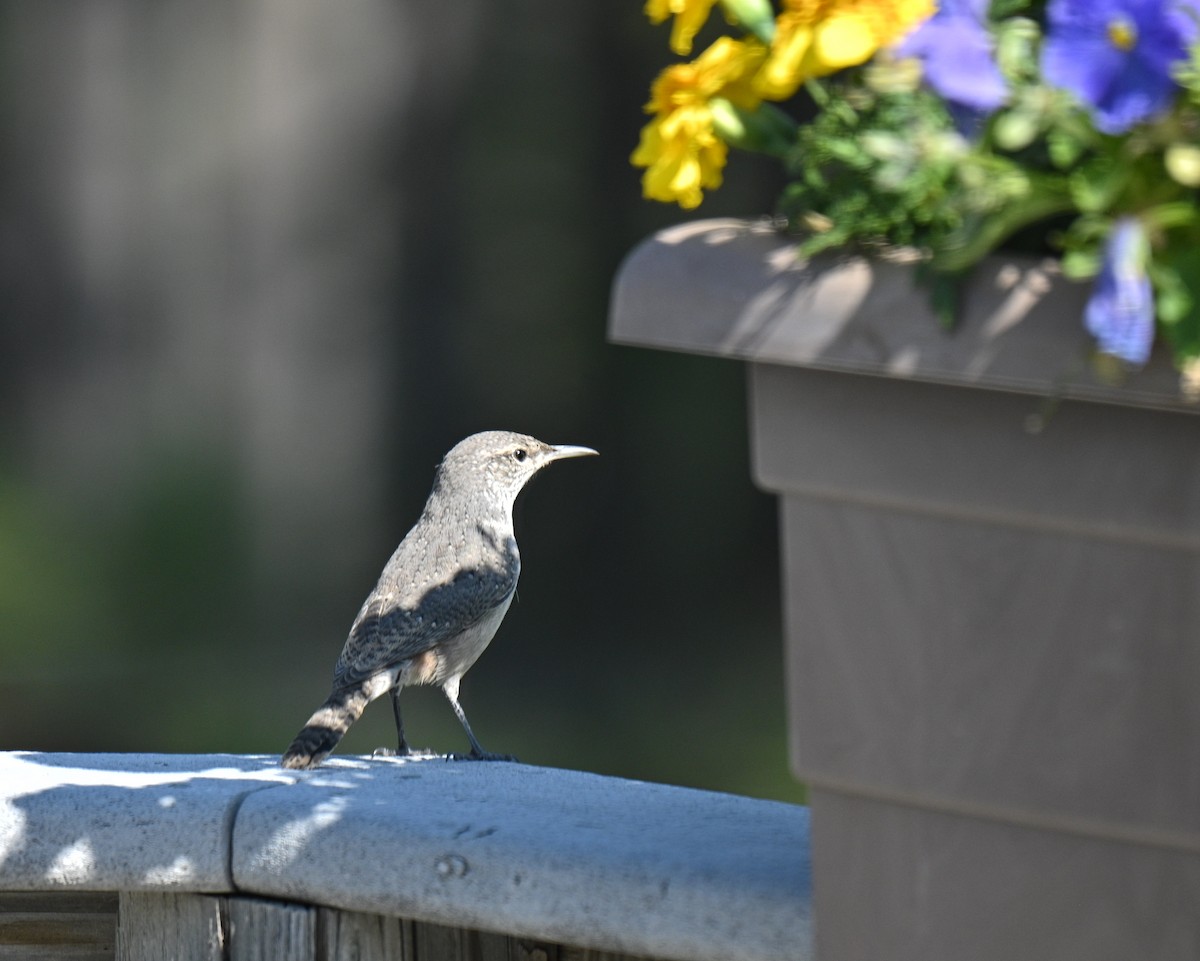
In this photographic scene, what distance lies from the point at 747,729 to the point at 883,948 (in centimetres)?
470

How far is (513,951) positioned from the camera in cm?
161

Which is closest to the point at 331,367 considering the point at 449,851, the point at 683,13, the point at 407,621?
the point at 407,621

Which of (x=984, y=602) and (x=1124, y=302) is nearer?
(x=1124, y=302)

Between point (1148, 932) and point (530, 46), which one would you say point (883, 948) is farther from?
point (530, 46)

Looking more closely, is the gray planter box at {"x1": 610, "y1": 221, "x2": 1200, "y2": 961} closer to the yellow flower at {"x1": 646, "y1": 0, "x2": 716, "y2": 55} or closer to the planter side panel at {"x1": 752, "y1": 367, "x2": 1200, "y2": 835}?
the planter side panel at {"x1": 752, "y1": 367, "x2": 1200, "y2": 835}

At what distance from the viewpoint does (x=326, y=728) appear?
10.2ft

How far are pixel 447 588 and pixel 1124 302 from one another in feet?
8.61

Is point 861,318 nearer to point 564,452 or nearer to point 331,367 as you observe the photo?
point 564,452

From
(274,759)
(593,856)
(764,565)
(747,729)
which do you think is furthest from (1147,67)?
(764,565)

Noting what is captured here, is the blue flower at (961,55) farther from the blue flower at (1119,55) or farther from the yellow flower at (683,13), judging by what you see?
the yellow flower at (683,13)

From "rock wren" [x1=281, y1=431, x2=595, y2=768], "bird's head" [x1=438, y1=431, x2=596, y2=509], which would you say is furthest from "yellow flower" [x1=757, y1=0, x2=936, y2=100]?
"bird's head" [x1=438, y1=431, x2=596, y2=509]

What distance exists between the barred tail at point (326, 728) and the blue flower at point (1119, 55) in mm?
1715

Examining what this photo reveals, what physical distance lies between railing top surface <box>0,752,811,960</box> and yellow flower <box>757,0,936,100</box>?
64 cm

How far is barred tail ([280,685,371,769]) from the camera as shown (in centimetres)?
285
